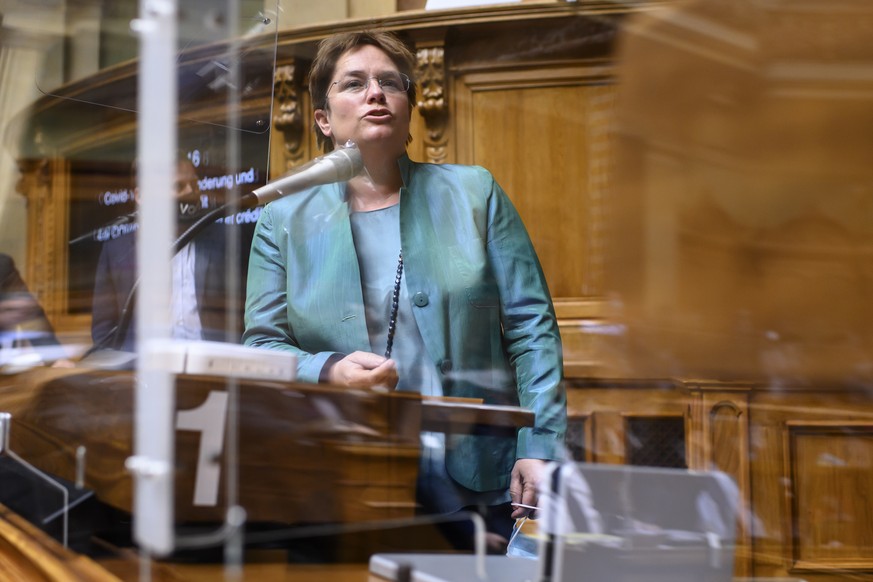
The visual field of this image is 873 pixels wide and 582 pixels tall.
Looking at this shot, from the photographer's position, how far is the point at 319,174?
1.19 meters

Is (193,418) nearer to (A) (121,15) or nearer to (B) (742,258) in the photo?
(B) (742,258)

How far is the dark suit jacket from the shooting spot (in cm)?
91

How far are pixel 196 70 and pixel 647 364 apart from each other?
63cm

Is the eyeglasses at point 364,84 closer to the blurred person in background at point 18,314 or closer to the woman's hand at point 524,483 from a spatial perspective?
the woman's hand at point 524,483

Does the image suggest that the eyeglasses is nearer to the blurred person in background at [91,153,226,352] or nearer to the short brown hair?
the short brown hair

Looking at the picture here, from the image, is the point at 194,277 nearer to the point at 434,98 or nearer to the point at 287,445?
the point at 287,445

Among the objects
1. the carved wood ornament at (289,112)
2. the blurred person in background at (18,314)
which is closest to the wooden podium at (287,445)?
the carved wood ornament at (289,112)

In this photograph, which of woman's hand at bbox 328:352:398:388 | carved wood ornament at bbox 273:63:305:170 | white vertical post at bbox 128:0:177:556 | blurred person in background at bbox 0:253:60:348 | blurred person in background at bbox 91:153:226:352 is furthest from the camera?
blurred person in background at bbox 0:253:60:348

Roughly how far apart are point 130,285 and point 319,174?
28 cm

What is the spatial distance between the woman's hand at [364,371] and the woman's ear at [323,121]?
11.6 inches

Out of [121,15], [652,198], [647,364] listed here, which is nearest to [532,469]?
[647,364]

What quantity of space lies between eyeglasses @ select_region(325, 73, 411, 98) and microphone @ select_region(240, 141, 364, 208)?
0.22 ft

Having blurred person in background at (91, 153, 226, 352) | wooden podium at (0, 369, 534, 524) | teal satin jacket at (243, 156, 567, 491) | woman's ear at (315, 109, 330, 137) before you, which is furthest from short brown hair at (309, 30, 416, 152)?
wooden podium at (0, 369, 534, 524)

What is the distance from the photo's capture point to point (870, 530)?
1.13 m
